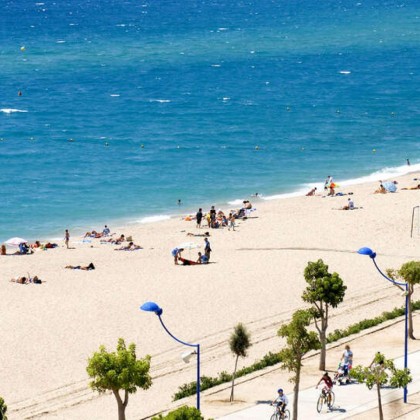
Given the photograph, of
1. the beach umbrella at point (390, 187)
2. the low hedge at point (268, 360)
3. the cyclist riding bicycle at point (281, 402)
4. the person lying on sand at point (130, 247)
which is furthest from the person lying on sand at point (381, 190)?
the cyclist riding bicycle at point (281, 402)

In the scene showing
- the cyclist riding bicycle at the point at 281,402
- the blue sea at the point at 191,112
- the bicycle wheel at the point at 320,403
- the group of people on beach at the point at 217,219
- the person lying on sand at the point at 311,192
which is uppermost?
the blue sea at the point at 191,112

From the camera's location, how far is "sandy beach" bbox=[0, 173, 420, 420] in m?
31.7

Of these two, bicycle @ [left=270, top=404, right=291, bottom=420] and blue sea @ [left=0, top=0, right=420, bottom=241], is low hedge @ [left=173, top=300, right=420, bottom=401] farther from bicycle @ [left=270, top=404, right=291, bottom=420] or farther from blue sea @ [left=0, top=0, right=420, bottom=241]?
blue sea @ [left=0, top=0, right=420, bottom=241]

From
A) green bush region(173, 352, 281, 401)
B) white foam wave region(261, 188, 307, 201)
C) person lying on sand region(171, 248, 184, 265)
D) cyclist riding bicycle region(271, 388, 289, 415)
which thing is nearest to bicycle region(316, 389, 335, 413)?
cyclist riding bicycle region(271, 388, 289, 415)

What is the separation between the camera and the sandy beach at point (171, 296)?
104 feet

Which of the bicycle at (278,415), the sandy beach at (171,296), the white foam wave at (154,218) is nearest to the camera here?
the bicycle at (278,415)

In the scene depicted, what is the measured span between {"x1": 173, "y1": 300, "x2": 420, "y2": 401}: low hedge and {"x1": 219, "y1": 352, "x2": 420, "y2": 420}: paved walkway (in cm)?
230

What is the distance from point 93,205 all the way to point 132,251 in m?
13.1

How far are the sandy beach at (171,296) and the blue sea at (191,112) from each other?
363 inches

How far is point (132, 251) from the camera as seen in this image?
162ft

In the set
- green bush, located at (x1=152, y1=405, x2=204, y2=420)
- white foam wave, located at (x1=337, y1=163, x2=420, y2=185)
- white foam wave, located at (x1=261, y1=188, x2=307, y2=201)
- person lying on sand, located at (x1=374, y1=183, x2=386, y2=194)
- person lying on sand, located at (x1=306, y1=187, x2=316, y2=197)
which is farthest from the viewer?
white foam wave, located at (x1=337, y1=163, x2=420, y2=185)

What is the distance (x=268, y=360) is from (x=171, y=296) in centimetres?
806

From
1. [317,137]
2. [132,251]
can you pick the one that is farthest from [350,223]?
[317,137]

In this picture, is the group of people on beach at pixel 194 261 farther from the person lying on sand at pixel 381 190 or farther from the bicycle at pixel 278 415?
the bicycle at pixel 278 415
